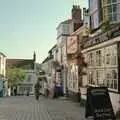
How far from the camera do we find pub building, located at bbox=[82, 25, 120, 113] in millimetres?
17992

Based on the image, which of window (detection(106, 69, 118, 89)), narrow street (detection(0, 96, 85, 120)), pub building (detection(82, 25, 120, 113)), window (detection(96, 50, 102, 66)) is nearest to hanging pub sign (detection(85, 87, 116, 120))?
pub building (detection(82, 25, 120, 113))

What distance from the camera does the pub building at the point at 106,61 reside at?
59.0 feet

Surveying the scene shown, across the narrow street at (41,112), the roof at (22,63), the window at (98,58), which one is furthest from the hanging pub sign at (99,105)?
the roof at (22,63)

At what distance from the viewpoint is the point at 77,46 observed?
93.3 ft

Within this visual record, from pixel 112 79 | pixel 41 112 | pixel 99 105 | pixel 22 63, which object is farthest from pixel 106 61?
pixel 22 63

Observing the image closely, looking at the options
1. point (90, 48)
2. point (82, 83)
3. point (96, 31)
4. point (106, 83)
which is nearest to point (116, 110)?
point (106, 83)

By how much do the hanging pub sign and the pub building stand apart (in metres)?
1.79

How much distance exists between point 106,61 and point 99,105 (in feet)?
16.7

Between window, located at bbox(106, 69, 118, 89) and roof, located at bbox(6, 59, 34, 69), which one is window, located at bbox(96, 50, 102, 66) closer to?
window, located at bbox(106, 69, 118, 89)

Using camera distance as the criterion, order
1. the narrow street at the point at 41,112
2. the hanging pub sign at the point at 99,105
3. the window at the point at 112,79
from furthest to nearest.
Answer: the narrow street at the point at 41,112 → the window at the point at 112,79 → the hanging pub sign at the point at 99,105

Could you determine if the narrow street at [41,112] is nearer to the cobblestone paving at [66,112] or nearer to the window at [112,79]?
the cobblestone paving at [66,112]

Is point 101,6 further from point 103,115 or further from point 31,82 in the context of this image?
point 31,82

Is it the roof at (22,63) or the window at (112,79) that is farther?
the roof at (22,63)

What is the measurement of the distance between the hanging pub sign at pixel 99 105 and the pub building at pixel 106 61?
5.88ft
